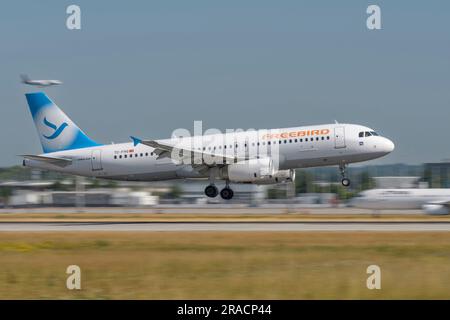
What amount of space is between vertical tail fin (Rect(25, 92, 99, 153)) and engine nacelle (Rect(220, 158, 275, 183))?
1227 centimetres

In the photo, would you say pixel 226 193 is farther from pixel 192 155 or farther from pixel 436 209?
pixel 436 209

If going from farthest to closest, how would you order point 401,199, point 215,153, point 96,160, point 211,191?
1. point 401,199
2. point 96,160
3. point 211,191
4. point 215,153

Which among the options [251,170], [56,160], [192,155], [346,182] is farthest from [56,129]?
[346,182]

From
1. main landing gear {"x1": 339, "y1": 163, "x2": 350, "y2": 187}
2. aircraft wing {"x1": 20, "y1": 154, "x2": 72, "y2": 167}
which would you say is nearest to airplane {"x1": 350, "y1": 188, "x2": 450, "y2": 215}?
main landing gear {"x1": 339, "y1": 163, "x2": 350, "y2": 187}

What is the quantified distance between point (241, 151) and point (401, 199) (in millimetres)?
16876

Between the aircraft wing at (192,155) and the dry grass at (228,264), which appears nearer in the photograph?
the dry grass at (228,264)

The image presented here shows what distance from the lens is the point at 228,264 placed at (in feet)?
83.3

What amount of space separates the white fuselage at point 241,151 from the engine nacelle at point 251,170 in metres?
0.59

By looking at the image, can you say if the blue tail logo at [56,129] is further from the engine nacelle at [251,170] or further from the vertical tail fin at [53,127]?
the engine nacelle at [251,170]

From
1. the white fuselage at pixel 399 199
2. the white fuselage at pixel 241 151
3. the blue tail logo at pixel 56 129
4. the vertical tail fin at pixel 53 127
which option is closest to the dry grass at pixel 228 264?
the white fuselage at pixel 241 151

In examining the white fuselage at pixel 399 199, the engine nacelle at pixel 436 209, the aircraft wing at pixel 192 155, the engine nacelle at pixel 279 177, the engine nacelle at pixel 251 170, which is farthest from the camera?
the white fuselage at pixel 399 199

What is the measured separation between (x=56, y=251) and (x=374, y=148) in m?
26.5

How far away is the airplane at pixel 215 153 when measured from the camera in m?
50.0
